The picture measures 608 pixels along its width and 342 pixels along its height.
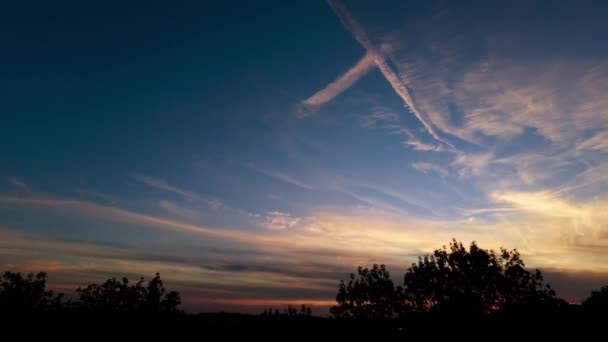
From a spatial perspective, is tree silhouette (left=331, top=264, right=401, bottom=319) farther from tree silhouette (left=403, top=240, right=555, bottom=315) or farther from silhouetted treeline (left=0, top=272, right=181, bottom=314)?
silhouetted treeline (left=0, top=272, right=181, bottom=314)

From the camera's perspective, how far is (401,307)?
366 ft

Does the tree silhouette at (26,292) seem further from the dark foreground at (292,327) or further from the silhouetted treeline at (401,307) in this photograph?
the dark foreground at (292,327)

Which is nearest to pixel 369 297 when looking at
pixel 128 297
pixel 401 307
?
pixel 401 307

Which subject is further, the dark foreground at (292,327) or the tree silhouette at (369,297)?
the tree silhouette at (369,297)

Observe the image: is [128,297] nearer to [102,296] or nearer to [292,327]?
[102,296]

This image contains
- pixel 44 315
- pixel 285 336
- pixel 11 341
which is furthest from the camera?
pixel 285 336

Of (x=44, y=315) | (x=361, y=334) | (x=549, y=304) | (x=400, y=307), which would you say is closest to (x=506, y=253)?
(x=400, y=307)

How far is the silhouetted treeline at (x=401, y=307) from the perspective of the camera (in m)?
31.4

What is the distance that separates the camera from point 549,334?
3241 centimetres

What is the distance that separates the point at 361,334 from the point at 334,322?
9.32ft

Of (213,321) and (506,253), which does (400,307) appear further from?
(213,321)

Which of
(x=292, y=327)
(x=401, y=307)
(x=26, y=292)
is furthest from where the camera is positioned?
(x=401, y=307)

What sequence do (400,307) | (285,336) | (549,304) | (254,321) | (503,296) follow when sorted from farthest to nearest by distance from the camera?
1. (400,307)
2. (503,296)
3. (549,304)
4. (254,321)
5. (285,336)

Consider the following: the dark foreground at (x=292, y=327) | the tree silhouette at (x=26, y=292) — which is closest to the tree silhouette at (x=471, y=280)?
the dark foreground at (x=292, y=327)
